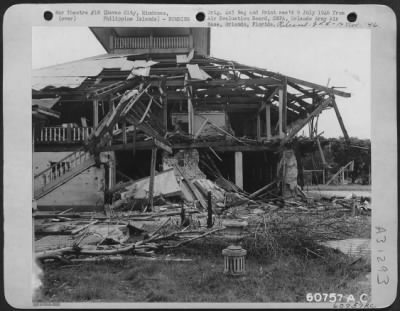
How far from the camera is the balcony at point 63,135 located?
14.1ft

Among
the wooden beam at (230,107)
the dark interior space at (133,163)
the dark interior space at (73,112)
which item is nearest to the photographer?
the dark interior space at (73,112)

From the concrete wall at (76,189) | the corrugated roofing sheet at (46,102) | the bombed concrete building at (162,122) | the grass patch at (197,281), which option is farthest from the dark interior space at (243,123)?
the corrugated roofing sheet at (46,102)

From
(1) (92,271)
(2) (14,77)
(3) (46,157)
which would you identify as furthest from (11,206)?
(2) (14,77)

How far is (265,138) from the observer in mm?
4590

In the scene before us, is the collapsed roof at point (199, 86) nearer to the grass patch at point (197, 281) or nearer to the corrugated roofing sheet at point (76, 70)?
the corrugated roofing sheet at point (76, 70)

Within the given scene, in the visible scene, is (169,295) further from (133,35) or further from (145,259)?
(133,35)

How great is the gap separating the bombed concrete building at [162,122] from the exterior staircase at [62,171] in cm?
1

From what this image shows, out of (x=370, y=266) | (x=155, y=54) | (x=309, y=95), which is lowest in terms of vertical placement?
(x=370, y=266)

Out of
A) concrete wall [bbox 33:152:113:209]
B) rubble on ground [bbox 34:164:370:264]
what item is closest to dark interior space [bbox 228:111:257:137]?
rubble on ground [bbox 34:164:370:264]

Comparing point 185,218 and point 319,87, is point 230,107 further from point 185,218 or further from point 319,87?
point 185,218

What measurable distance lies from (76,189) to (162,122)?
Answer: 4.05 feet

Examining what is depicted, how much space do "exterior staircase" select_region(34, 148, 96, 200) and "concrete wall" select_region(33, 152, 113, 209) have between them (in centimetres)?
4

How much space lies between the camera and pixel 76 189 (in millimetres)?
4488

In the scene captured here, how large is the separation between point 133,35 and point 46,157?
164cm
